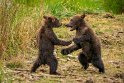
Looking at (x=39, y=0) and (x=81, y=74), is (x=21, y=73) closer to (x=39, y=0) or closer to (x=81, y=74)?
(x=81, y=74)

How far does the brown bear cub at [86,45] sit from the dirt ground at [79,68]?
222mm

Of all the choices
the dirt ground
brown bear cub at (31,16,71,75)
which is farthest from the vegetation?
brown bear cub at (31,16,71,75)

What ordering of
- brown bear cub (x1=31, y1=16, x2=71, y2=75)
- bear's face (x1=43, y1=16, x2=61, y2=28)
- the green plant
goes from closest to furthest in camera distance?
brown bear cub (x1=31, y1=16, x2=71, y2=75) → bear's face (x1=43, y1=16, x2=61, y2=28) → the green plant

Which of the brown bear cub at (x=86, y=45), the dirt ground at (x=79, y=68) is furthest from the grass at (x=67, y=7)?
the brown bear cub at (x=86, y=45)

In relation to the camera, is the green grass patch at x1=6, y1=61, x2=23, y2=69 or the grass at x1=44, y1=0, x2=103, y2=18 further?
the grass at x1=44, y1=0, x2=103, y2=18

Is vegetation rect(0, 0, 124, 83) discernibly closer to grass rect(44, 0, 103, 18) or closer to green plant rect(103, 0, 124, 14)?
grass rect(44, 0, 103, 18)

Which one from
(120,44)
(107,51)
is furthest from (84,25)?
(120,44)

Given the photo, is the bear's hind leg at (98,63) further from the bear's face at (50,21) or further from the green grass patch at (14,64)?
the green grass patch at (14,64)

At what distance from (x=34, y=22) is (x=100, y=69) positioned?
10.6 ft

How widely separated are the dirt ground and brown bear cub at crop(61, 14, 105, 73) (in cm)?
22

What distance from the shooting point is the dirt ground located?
10.7m

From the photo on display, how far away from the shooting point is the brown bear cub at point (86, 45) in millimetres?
11617

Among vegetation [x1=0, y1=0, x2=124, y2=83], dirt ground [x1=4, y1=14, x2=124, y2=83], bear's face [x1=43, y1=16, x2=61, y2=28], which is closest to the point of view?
dirt ground [x1=4, y1=14, x2=124, y2=83]

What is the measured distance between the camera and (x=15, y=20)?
12906mm
